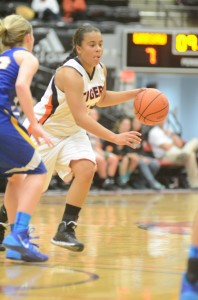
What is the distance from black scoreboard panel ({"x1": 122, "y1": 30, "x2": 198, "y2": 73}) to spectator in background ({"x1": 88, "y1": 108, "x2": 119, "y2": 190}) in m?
1.13

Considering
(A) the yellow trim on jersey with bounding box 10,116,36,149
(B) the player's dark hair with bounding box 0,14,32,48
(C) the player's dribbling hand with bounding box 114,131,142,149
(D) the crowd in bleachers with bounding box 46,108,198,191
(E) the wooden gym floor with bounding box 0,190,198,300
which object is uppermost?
(B) the player's dark hair with bounding box 0,14,32,48

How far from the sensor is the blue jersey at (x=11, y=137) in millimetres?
5031

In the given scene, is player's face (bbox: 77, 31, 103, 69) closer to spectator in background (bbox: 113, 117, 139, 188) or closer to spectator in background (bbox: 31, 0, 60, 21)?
spectator in background (bbox: 113, 117, 139, 188)

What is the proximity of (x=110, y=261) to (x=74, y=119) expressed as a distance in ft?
3.56

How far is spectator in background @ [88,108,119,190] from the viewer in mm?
12898

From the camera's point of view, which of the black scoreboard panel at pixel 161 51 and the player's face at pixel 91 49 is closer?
the player's face at pixel 91 49

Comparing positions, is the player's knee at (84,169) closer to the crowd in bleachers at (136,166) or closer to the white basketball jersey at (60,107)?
the white basketball jersey at (60,107)

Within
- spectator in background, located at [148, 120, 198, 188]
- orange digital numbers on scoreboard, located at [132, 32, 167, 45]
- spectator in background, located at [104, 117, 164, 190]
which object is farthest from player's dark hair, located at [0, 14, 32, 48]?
spectator in background, located at [148, 120, 198, 188]

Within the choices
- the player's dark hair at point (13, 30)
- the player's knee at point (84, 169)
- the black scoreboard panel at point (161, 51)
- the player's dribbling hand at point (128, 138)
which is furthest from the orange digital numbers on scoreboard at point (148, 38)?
the player's dark hair at point (13, 30)

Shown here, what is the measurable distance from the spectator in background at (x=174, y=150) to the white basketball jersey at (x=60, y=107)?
794cm

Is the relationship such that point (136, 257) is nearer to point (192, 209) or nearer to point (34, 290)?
point (34, 290)

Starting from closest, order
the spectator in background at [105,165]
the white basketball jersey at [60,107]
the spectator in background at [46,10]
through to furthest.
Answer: the white basketball jersey at [60,107]
the spectator in background at [105,165]
the spectator in background at [46,10]

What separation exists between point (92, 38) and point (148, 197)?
652 cm

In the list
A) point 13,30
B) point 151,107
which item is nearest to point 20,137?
point 13,30
